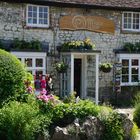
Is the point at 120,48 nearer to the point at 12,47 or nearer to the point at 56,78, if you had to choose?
the point at 56,78

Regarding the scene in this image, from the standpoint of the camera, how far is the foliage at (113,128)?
1219 cm

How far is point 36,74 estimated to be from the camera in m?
19.9

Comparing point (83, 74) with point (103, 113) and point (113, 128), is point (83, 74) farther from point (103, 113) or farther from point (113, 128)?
point (113, 128)

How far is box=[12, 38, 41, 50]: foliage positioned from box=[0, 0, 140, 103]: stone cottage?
204mm

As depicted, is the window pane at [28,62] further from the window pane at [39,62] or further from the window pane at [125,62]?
the window pane at [125,62]

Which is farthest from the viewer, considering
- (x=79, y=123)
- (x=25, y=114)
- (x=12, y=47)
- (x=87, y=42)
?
(x=87, y=42)

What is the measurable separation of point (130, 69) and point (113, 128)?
10.5 metres

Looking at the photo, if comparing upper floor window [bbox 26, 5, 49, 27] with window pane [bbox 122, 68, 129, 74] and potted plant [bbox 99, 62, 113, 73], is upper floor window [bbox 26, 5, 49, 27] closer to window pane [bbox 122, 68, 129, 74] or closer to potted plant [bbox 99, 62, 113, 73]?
potted plant [bbox 99, 62, 113, 73]

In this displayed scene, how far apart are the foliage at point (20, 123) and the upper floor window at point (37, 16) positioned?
29.4ft

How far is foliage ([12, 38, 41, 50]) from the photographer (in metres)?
19.1

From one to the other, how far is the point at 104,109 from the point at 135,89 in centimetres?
1005

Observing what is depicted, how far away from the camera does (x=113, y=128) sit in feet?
40.0

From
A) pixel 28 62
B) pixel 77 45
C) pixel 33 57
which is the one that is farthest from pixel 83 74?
pixel 28 62

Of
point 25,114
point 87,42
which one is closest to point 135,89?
point 87,42
